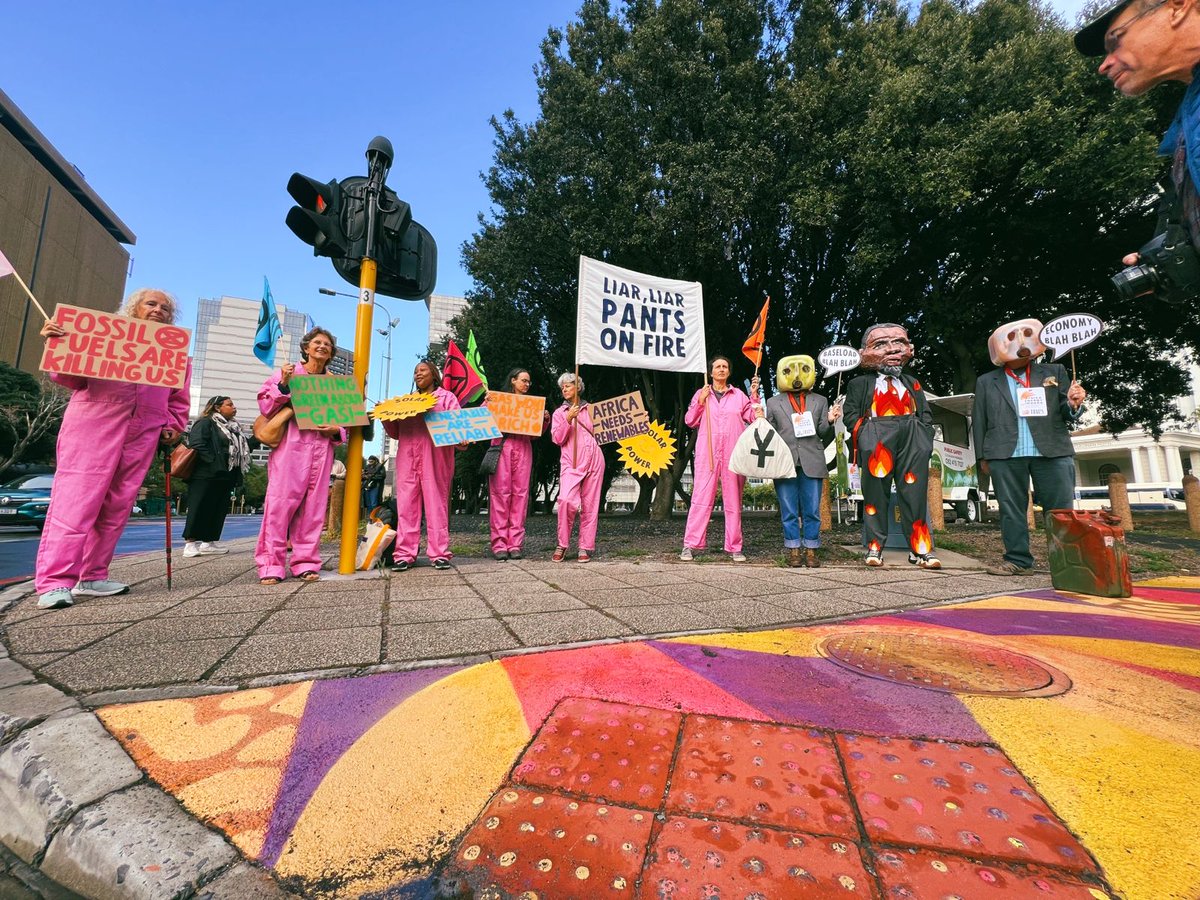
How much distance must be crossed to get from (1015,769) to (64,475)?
15.8 feet

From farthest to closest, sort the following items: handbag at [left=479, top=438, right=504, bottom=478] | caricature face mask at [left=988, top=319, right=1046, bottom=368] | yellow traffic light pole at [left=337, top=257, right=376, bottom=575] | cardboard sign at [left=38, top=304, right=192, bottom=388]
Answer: handbag at [left=479, top=438, right=504, bottom=478] → caricature face mask at [left=988, top=319, right=1046, bottom=368] → yellow traffic light pole at [left=337, top=257, right=376, bottom=575] → cardboard sign at [left=38, top=304, right=192, bottom=388]

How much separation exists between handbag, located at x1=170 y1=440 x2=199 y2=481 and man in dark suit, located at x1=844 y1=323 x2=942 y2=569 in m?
6.40

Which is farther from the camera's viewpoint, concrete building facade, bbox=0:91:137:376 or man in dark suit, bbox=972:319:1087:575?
concrete building facade, bbox=0:91:137:376

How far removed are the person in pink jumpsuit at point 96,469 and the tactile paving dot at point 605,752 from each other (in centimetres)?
331

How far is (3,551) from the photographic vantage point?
23.6ft

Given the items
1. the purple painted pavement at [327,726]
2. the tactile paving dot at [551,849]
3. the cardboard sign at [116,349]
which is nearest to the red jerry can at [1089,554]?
the tactile paving dot at [551,849]

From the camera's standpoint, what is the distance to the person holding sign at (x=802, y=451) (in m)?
5.03

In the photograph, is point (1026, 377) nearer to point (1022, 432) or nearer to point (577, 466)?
point (1022, 432)

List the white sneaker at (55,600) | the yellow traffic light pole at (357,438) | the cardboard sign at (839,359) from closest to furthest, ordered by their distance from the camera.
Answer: the white sneaker at (55,600) < the yellow traffic light pole at (357,438) < the cardboard sign at (839,359)

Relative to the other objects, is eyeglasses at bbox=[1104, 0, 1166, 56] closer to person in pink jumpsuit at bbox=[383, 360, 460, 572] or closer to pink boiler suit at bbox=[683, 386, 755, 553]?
pink boiler suit at bbox=[683, 386, 755, 553]

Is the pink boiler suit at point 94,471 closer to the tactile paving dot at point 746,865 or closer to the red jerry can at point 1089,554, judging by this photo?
the tactile paving dot at point 746,865

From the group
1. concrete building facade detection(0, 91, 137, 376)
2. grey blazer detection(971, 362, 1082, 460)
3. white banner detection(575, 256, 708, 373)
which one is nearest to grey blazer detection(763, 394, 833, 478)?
white banner detection(575, 256, 708, 373)

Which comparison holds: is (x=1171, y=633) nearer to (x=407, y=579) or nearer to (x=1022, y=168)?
(x=407, y=579)

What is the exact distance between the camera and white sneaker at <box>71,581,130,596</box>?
3.44m
